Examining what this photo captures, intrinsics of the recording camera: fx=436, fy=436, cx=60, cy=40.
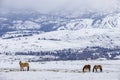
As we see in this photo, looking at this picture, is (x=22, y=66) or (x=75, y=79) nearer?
(x=75, y=79)

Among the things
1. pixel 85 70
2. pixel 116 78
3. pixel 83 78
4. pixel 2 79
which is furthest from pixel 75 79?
pixel 85 70

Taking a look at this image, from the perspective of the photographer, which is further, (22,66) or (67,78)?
(22,66)

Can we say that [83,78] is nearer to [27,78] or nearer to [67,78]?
[67,78]

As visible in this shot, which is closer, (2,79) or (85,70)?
(2,79)

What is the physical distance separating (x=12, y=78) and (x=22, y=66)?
13.9m

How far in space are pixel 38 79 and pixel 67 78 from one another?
3.43m

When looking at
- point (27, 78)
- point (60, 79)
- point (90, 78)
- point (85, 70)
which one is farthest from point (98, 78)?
point (85, 70)

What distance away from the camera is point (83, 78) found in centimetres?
4838

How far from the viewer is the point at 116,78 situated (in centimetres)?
4828

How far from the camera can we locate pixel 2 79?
48438 millimetres

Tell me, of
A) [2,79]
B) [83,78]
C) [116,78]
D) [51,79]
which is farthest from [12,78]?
[116,78]

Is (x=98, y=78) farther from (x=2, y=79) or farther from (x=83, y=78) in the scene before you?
(x=2, y=79)

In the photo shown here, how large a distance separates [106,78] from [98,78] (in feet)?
3.34

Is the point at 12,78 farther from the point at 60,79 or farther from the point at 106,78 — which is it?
the point at 106,78
